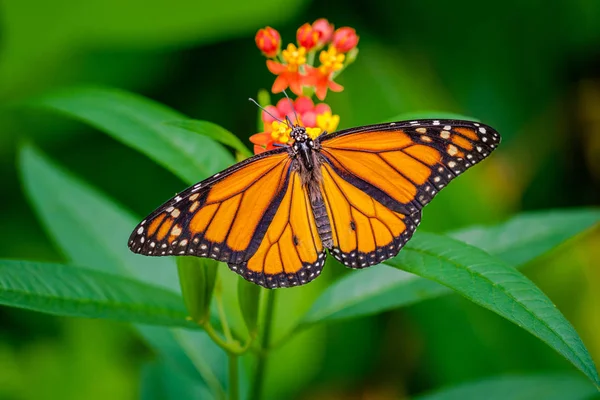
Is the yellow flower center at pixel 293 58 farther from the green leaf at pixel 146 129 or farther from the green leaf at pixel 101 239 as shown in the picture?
the green leaf at pixel 101 239

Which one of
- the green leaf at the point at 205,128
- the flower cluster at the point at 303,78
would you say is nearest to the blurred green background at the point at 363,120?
the flower cluster at the point at 303,78

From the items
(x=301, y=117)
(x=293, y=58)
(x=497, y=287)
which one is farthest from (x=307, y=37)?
(x=497, y=287)

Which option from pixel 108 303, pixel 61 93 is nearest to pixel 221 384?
pixel 108 303

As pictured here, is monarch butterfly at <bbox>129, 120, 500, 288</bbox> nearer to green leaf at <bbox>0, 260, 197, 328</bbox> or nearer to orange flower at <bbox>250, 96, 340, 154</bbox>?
orange flower at <bbox>250, 96, 340, 154</bbox>

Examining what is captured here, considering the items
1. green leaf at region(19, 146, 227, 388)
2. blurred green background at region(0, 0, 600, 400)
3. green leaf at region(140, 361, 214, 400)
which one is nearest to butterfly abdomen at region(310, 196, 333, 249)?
green leaf at region(19, 146, 227, 388)

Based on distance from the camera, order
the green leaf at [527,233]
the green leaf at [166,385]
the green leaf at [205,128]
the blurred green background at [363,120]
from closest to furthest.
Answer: the green leaf at [205,128] < the green leaf at [527,233] < the green leaf at [166,385] < the blurred green background at [363,120]
